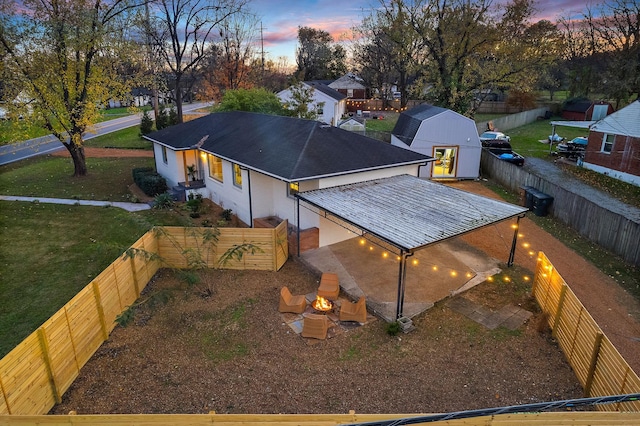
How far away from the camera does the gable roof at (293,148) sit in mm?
13734

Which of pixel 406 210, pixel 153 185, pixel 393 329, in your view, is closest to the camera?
pixel 393 329

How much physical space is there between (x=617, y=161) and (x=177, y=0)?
35.3 m

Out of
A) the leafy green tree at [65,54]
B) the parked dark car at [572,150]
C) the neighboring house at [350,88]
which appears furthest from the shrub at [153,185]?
the neighboring house at [350,88]

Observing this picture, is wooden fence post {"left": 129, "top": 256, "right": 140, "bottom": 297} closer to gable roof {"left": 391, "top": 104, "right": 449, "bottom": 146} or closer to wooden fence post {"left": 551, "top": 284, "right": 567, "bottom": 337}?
wooden fence post {"left": 551, "top": 284, "right": 567, "bottom": 337}

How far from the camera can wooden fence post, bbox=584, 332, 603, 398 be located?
23.1ft

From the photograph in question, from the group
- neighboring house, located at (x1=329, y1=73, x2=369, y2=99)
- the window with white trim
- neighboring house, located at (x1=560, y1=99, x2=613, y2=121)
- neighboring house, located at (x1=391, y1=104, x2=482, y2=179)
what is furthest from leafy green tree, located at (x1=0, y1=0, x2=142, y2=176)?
neighboring house, located at (x1=560, y1=99, x2=613, y2=121)

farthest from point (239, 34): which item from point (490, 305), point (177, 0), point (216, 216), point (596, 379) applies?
point (596, 379)

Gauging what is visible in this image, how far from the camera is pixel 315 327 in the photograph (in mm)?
9000

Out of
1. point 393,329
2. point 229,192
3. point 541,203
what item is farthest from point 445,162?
point 393,329

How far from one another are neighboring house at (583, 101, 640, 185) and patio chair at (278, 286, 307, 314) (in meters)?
22.2

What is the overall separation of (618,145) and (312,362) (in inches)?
962

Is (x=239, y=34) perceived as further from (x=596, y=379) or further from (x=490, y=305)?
(x=596, y=379)

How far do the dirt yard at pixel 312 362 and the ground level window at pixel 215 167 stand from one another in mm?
8139

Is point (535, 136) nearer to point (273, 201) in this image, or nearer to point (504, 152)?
point (504, 152)
